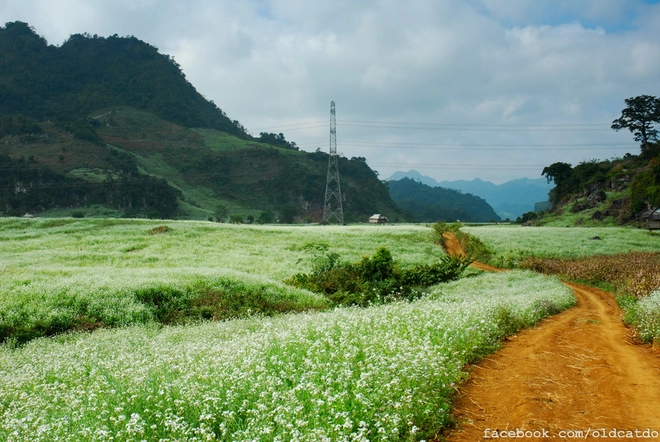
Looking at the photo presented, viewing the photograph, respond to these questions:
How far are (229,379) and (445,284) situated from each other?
→ 19492 mm

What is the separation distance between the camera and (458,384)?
8.15 meters

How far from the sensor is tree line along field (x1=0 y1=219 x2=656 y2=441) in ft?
19.8

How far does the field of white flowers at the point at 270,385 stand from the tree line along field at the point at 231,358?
0.03 metres

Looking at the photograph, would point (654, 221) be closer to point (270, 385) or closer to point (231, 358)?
point (231, 358)

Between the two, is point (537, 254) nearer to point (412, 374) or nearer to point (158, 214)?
point (412, 374)

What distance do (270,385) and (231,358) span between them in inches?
62.5

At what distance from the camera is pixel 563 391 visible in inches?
307

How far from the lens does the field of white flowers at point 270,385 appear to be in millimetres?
5828

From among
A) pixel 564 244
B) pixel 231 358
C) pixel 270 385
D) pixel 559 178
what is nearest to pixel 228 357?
pixel 231 358

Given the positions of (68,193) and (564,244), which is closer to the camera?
(564,244)

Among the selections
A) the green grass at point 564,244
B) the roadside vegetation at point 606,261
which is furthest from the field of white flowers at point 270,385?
the green grass at point 564,244

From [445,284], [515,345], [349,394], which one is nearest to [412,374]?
[349,394]

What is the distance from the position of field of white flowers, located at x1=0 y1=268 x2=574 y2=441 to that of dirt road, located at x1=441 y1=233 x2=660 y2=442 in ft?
1.59

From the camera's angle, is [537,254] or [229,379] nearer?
[229,379]
